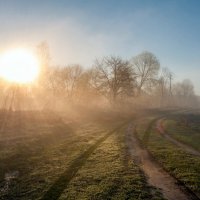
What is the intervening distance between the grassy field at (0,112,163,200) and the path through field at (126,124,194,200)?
0.60 metres

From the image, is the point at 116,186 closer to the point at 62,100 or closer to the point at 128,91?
the point at 128,91

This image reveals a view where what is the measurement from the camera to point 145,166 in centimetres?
2056

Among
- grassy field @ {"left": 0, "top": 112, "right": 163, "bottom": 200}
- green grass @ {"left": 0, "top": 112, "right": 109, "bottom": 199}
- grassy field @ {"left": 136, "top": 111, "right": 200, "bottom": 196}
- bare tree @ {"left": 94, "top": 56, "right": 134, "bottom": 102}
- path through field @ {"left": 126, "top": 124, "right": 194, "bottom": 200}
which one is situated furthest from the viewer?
bare tree @ {"left": 94, "top": 56, "right": 134, "bottom": 102}

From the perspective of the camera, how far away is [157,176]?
17953mm

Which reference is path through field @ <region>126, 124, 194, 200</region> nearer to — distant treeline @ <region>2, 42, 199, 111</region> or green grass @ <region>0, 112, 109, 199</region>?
green grass @ <region>0, 112, 109, 199</region>

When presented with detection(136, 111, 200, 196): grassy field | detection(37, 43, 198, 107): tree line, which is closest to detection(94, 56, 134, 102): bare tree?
detection(37, 43, 198, 107): tree line

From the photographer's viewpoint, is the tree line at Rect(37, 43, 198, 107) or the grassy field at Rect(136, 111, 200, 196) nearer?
the grassy field at Rect(136, 111, 200, 196)

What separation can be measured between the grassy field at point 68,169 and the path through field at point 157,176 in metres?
0.60

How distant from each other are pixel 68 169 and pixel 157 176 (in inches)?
262

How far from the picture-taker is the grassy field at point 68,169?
15289 mm

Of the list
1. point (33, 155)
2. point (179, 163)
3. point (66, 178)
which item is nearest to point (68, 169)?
point (66, 178)

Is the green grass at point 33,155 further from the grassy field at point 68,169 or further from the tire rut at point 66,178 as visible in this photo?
the tire rut at point 66,178

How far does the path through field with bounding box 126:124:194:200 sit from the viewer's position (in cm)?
1462

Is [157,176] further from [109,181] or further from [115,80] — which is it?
[115,80]
